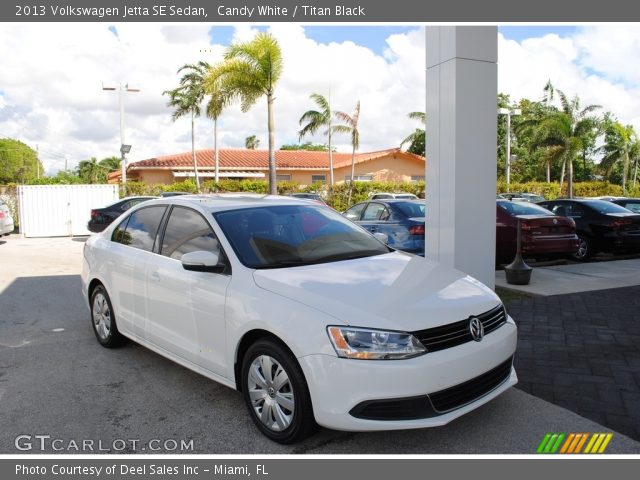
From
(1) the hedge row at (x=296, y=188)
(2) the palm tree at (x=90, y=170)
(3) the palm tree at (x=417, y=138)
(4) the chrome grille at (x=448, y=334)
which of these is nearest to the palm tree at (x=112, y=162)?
(2) the palm tree at (x=90, y=170)

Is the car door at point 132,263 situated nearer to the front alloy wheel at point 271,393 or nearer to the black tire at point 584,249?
the front alloy wheel at point 271,393

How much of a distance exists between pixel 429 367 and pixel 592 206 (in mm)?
10689

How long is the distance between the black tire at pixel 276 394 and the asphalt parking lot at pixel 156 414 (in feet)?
0.40

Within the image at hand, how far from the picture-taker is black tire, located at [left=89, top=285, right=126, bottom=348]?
5391 millimetres

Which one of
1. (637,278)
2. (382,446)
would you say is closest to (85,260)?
(382,446)

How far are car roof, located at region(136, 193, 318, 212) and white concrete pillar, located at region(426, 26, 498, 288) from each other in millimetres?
2531

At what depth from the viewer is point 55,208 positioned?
1995cm

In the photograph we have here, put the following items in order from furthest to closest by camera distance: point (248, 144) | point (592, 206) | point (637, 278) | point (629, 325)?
point (248, 144) → point (592, 206) → point (637, 278) → point (629, 325)

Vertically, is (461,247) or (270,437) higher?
(461,247)

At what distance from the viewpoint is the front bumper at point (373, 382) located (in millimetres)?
3025

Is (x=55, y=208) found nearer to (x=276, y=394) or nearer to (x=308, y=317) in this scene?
(x=276, y=394)

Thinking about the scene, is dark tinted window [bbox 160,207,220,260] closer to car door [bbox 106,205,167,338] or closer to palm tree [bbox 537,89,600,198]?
car door [bbox 106,205,167,338]

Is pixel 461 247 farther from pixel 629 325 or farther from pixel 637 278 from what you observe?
pixel 637 278

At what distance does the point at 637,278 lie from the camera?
8.88 metres
